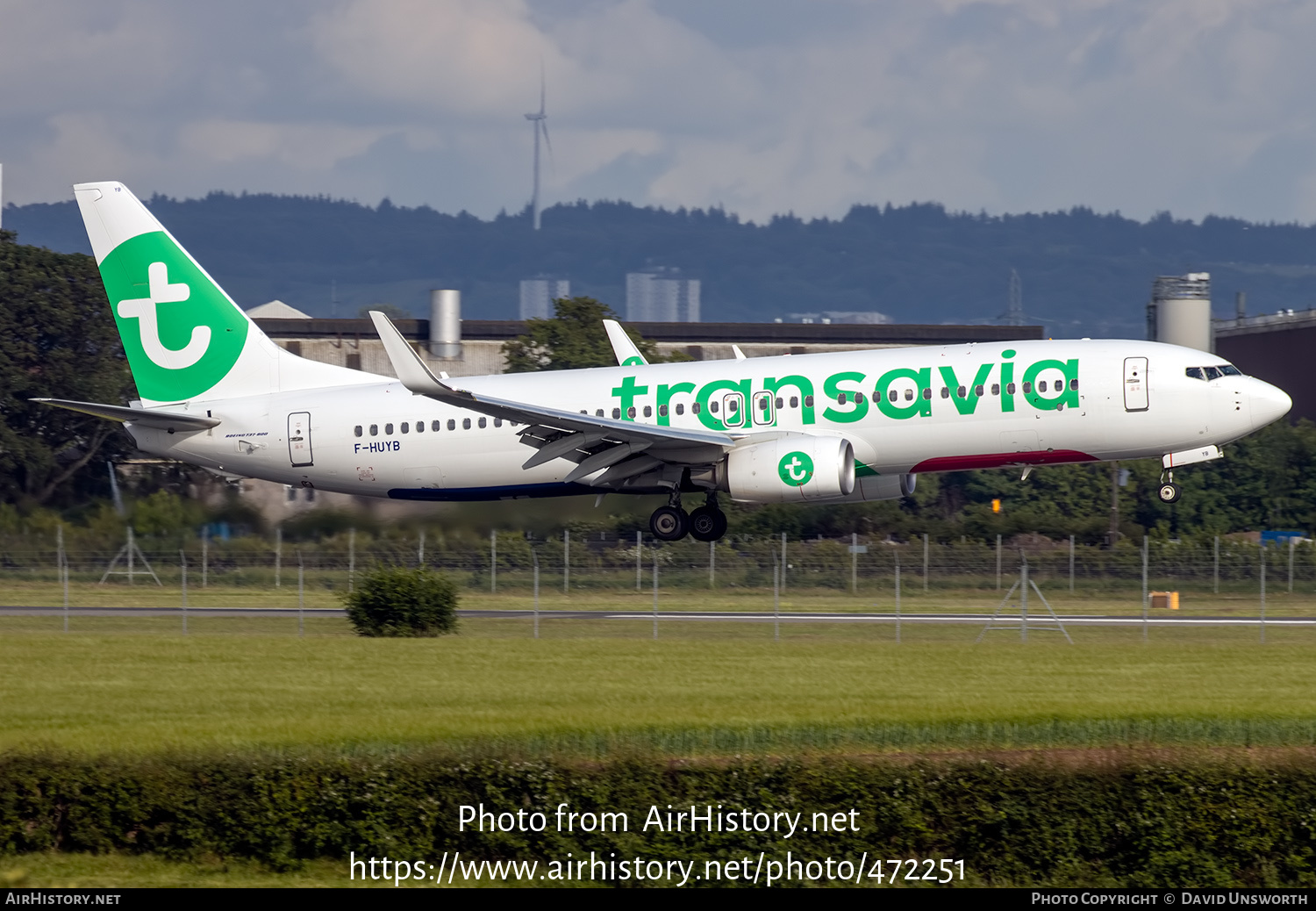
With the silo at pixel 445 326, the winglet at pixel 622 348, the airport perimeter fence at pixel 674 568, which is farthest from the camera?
the silo at pixel 445 326

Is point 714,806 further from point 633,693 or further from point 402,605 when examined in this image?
point 402,605

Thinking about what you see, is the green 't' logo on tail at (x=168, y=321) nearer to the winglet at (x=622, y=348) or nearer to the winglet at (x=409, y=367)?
the winglet at (x=409, y=367)

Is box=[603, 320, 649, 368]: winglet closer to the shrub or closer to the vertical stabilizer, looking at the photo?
the vertical stabilizer

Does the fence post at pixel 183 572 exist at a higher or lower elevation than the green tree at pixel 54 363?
lower

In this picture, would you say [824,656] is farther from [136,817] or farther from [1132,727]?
[136,817]

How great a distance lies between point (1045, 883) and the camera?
56.3 feet

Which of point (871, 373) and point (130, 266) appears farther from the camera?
point (130, 266)

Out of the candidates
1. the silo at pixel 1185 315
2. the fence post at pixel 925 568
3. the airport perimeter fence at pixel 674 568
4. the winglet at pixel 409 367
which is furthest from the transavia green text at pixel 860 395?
the silo at pixel 1185 315

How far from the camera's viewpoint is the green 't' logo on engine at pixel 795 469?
3438 centimetres

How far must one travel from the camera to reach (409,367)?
107ft

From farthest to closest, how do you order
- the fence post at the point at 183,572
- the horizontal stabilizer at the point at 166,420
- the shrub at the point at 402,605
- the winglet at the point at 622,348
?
the winglet at the point at 622,348 < the horizontal stabilizer at the point at 166,420 < the fence post at the point at 183,572 < the shrub at the point at 402,605

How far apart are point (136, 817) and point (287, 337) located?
267 ft

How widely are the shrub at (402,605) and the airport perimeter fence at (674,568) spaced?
4.81 metres

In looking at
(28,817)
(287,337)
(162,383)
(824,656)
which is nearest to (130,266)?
(162,383)
